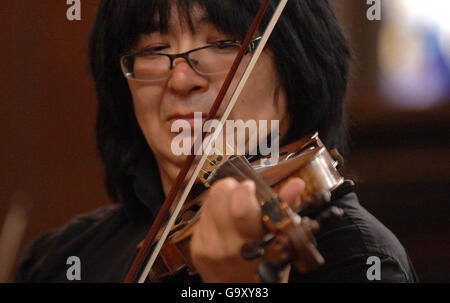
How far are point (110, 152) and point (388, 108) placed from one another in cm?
137

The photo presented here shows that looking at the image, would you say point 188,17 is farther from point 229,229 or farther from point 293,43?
point 229,229

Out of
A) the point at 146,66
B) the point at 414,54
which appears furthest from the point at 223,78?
the point at 414,54

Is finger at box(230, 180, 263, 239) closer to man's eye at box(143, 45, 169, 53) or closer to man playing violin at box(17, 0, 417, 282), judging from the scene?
man playing violin at box(17, 0, 417, 282)

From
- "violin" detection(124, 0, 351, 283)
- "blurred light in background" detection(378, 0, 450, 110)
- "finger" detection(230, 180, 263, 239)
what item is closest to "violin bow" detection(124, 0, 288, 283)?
"violin" detection(124, 0, 351, 283)

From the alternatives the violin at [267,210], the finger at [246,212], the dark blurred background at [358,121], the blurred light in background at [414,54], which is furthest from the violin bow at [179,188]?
the blurred light in background at [414,54]

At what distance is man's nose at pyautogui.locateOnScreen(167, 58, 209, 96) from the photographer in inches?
36.3

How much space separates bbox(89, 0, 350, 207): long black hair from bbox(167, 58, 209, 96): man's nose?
2.6 inches

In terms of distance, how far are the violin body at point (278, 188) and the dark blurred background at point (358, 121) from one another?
1.12m

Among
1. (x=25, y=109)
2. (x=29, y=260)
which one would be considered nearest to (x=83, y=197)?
(x=25, y=109)

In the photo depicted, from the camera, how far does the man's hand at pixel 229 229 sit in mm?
576

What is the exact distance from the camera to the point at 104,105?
119cm

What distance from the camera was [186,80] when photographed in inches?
36.3

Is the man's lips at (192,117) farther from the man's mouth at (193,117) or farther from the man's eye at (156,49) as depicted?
the man's eye at (156,49)

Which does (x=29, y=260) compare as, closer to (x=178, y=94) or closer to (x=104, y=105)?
(x=104, y=105)
